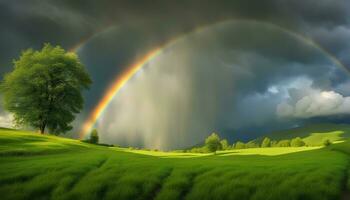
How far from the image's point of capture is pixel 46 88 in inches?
2559

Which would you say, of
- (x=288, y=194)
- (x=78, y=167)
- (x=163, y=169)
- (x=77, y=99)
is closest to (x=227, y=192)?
(x=288, y=194)

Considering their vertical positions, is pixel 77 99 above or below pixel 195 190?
above

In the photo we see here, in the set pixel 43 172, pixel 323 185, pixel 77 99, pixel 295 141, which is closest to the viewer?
pixel 323 185

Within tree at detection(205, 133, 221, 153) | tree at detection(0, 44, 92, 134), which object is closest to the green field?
tree at detection(0, 44, 92, 134)

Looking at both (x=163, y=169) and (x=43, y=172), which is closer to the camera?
(x=43, y=172)

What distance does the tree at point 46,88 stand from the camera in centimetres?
6281

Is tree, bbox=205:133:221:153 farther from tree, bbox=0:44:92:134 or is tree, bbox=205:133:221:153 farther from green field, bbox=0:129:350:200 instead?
green field, bbox=0:129:350:200

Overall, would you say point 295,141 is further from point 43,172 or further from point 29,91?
point 43,172

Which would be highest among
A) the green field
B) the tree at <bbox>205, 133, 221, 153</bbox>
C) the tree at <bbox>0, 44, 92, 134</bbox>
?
the tree at <bbox>0, 44, 92, 134</bbox>

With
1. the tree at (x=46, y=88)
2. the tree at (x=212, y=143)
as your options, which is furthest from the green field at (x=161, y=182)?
the tree at (x=212, y=143)

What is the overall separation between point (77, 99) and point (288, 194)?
187 ft

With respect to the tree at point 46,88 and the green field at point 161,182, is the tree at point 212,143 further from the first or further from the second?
the green field at point 161,182

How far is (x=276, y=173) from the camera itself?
77.2 feet

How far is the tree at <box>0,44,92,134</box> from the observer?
206 ft
